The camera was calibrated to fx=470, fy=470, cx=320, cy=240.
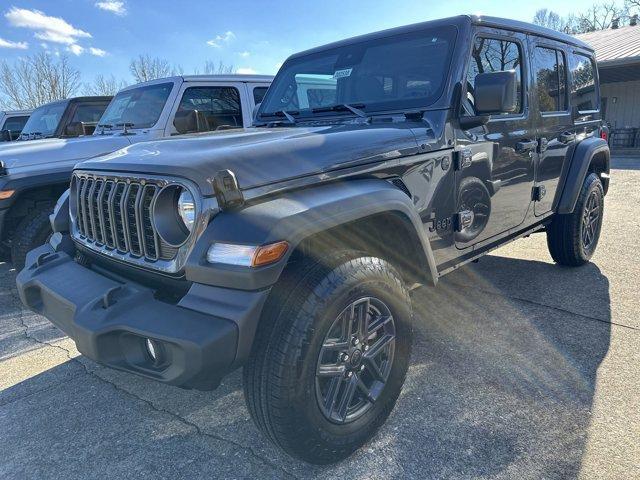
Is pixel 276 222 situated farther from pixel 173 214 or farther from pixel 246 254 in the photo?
pixel 173 214

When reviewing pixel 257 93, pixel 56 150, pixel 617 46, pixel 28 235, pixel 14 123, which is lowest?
pixel 28 235

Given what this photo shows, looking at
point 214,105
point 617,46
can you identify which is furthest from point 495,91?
point 617,46

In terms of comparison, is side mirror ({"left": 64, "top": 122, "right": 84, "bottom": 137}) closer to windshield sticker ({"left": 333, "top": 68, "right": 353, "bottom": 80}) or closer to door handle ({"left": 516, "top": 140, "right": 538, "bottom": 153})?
windshield sticker ({"left": 333, "top": 68, "right": 353, "bottom": 80})

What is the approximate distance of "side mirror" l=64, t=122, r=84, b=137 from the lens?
5.98 meters

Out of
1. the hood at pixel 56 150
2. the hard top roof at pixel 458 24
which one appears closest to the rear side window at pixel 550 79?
the hard top roof at pixel 458 24

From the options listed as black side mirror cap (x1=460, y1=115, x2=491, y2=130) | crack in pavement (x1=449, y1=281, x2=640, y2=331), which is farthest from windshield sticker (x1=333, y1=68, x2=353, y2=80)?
crack in pavement (x1=449, y1=281, x2=640, y2=331)

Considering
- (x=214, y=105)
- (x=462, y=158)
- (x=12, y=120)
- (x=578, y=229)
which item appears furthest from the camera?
(x=12, y=120)

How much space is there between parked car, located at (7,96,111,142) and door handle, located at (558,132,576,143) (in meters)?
5.68

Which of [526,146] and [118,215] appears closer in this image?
[118,215]

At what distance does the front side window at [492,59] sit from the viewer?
9.50ft

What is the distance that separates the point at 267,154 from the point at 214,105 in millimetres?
3866

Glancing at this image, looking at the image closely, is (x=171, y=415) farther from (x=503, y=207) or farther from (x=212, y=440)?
(x=503, y=207)

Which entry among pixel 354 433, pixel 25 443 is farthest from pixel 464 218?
pixel 25 443

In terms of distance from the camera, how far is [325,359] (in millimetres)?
2084
